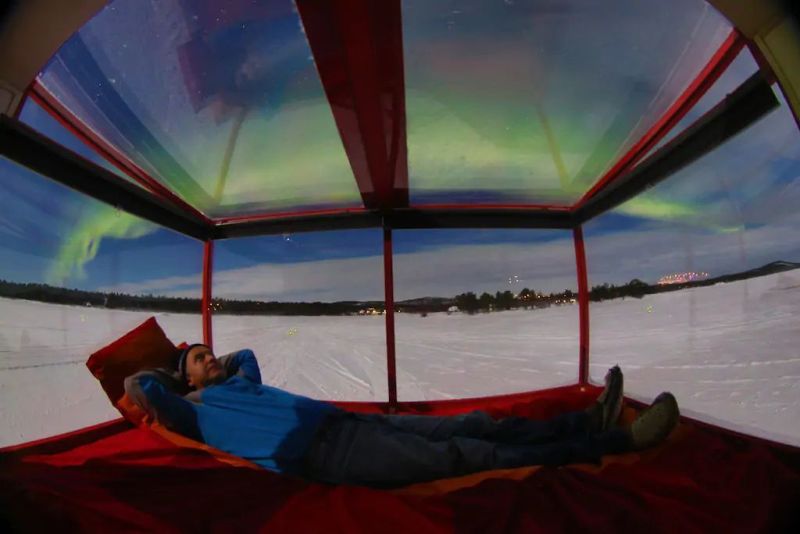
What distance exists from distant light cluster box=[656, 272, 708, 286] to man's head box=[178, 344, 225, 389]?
2184 mm

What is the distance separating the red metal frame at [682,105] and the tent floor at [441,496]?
1.13 meters

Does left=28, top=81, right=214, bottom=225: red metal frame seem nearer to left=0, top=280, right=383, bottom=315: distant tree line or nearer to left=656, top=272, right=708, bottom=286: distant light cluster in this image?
left=0, top=280, right=383, bottom=315: distant tree line

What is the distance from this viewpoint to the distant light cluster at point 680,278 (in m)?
1.73

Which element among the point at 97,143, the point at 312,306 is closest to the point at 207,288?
the point at 312,306

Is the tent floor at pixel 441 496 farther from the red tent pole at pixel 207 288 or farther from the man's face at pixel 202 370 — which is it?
the red tent pole at pixel 207 288

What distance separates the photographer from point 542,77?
134cm

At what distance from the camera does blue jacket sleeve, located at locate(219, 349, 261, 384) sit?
5.28 ft

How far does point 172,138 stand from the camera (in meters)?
1.53

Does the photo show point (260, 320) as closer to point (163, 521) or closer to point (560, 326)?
point (163, 521)

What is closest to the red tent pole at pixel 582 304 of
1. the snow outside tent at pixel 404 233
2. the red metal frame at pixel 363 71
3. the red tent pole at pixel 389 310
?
the snow outside tent at pixel 404 233

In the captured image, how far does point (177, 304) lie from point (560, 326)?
7.88 feet

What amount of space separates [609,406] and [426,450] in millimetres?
817

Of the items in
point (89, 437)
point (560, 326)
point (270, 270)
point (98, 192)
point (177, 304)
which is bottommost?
point (89, 437)

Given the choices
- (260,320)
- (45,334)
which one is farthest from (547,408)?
(45,334)
